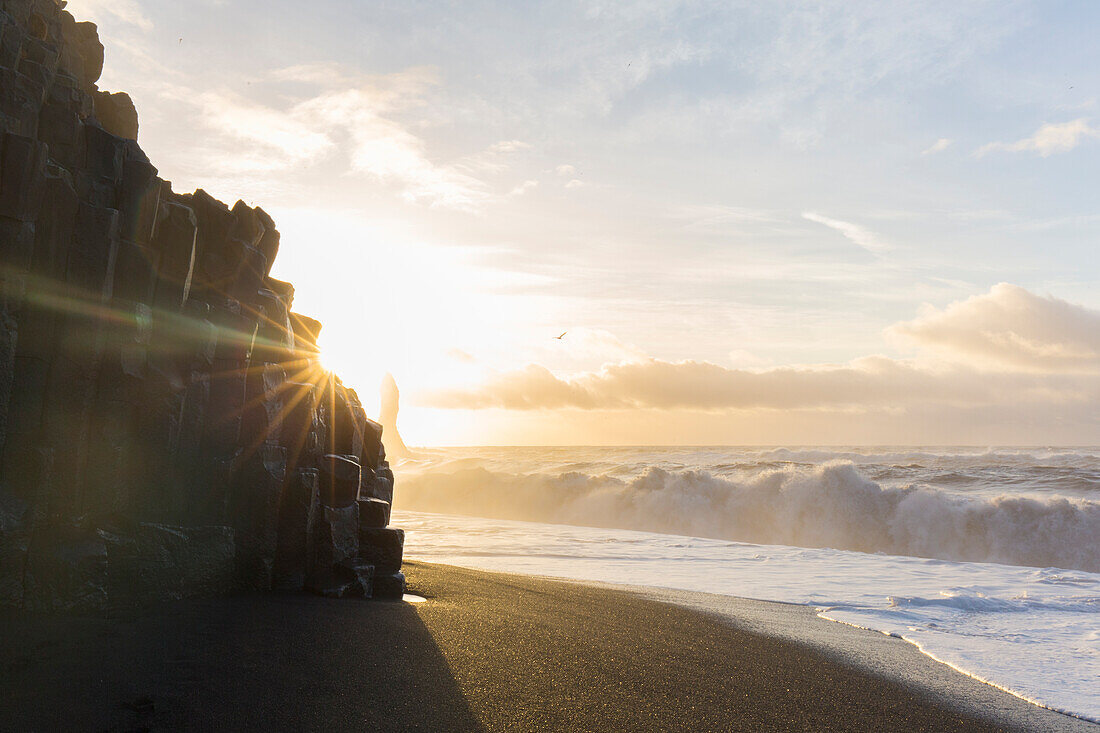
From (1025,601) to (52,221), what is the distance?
16.7m

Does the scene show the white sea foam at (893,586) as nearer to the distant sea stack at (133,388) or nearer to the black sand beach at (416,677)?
the black sand beach at (416,677)

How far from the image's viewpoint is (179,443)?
862 centimetres

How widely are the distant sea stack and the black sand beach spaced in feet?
2.20

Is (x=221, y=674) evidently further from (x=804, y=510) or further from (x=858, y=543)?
(x=804, y=510)

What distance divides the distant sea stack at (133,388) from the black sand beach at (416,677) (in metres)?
0.67

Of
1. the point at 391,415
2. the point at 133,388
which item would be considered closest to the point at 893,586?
the point at 133,388

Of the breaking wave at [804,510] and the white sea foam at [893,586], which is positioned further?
the breaking wave at [804,510]

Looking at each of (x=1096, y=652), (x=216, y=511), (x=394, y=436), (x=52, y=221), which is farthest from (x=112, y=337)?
(x=394, y=436)

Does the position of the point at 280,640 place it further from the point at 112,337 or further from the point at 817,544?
the point at 817,544

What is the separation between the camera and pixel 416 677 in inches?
245

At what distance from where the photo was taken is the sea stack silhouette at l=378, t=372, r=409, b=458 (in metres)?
74.6

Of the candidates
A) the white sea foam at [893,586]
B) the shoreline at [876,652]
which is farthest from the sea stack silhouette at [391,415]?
the shoreline at [876,652]

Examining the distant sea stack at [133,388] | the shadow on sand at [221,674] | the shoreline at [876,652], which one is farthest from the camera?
the distant sea stack at [133,388]

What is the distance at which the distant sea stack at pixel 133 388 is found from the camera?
7145 mm
